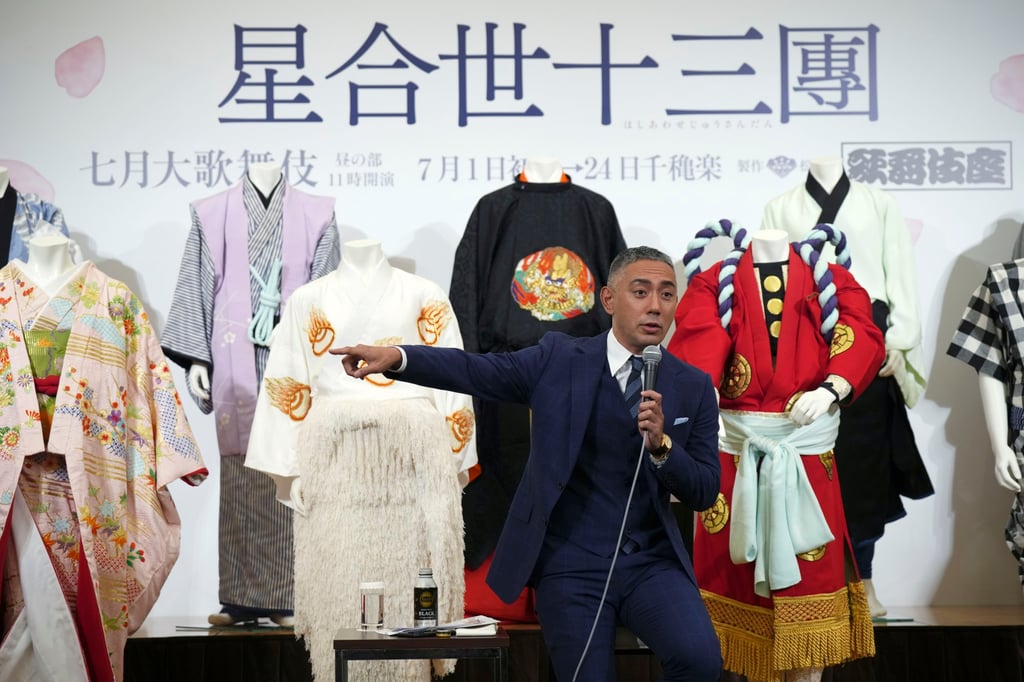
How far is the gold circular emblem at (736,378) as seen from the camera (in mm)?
3777

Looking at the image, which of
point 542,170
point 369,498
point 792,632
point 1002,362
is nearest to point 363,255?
point 369,498

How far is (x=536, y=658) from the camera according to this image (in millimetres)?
4125

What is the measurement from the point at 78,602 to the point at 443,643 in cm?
121

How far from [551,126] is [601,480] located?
2.52m

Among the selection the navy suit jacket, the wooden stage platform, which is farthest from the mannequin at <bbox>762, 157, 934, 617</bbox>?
the navy suit jacket

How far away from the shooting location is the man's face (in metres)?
2.99

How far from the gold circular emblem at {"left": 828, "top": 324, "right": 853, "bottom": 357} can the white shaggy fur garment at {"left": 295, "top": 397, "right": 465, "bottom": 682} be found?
1.19 m

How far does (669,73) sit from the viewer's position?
5203 mm

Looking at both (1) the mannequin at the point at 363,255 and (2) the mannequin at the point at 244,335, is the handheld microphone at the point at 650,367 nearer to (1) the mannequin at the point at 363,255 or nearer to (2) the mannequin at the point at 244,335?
(1) the mannequin at the point at 363,255

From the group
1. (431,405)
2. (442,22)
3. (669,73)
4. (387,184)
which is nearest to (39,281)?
(431,405)

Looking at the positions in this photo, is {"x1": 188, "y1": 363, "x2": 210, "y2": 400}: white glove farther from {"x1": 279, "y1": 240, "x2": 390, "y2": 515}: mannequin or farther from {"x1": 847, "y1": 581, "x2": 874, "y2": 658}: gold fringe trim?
{"x1": 847, "y1": 581, "x2": 874, "y2": 658}: gold fringe trim

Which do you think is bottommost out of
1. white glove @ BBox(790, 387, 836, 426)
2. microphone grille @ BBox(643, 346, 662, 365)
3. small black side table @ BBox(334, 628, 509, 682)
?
small black side table @ BBox(334, 628, 509, 682)

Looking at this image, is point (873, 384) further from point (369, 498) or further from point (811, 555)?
point (369, 498)

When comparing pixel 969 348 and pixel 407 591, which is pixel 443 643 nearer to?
pixel 407 591
